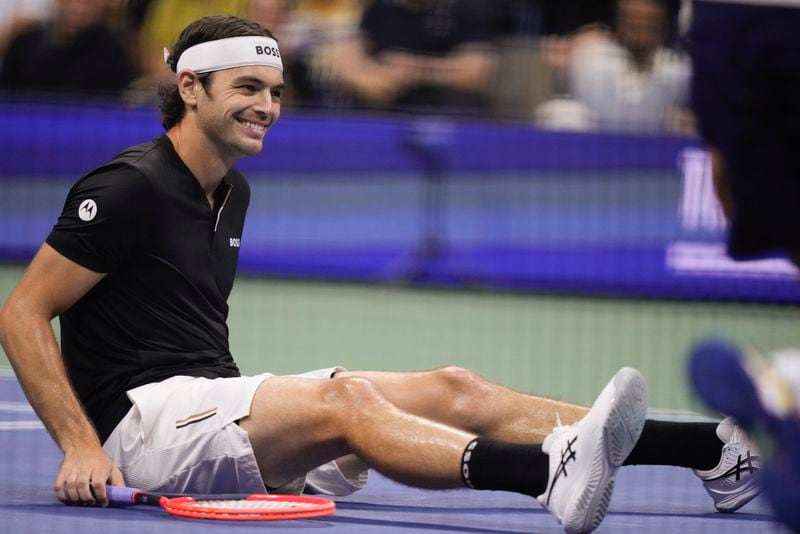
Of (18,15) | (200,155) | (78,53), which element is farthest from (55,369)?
(18,15)

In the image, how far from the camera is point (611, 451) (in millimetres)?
4141

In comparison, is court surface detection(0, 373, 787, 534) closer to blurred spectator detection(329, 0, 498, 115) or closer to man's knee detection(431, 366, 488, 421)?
man's knee detection(431, 366, 488, 421)

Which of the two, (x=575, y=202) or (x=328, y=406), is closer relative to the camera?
(x=328, y=406)

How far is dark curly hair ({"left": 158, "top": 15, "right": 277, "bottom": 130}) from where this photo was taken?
208 inches

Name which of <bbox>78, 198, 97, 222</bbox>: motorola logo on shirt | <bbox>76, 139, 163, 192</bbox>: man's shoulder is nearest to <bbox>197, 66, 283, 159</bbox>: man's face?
<bbox>76, 139, 163, 192</bbox>: man's shoulder

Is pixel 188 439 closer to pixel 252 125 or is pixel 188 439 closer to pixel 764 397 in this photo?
pixel 252 125

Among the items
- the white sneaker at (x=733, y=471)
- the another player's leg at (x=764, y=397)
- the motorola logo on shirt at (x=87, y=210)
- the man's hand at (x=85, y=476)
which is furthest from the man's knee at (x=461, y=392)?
the another player's leg at (x=764, y=397)

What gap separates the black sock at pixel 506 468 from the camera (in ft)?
13.9

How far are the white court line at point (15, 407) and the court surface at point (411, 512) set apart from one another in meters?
0.83

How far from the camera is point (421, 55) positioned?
12.7 meters

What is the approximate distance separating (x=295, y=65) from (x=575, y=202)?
259 centimetres

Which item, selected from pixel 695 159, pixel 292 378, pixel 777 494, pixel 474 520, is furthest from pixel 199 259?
pixel 695 159

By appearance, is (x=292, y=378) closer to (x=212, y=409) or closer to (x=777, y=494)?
(x=212, y=409)

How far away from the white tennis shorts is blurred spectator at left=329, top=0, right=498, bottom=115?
7951 mm
